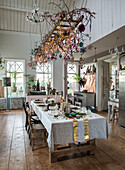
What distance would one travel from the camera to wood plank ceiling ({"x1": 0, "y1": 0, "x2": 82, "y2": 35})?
671 centimetres

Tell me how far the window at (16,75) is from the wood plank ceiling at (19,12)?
72.6 inches

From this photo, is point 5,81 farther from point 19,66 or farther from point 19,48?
point 19,48

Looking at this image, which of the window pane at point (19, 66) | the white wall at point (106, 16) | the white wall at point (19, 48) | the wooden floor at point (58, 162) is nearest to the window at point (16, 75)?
the window pane at point (19, 66)

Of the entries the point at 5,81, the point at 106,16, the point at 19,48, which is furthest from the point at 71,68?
the point at 106,16

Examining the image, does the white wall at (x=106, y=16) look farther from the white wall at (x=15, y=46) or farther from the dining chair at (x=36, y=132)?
→ the white wall at (x=15, y=46)

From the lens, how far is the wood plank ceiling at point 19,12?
6.71 meters

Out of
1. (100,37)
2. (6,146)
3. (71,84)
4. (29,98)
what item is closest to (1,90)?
(29,98)

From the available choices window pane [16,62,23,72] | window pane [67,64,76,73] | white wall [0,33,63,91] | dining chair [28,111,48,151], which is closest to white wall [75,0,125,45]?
dining chair [28,111,48,151]

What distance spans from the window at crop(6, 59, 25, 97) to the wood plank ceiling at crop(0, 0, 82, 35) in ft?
6.05

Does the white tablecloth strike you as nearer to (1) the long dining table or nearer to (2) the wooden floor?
(1) the long dining table

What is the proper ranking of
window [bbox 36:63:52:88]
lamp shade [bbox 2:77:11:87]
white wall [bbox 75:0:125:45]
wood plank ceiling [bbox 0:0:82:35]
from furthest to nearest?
window [bbox 36:63:52:88]
lamp shade [bbox 2:77:11:87]
wood plank ceiling [bbox 0:0:82:35]
white wall [bbox 75:0:125:45]

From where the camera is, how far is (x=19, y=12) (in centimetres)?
736

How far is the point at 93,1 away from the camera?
16.7ft

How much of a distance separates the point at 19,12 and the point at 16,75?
3323mm
